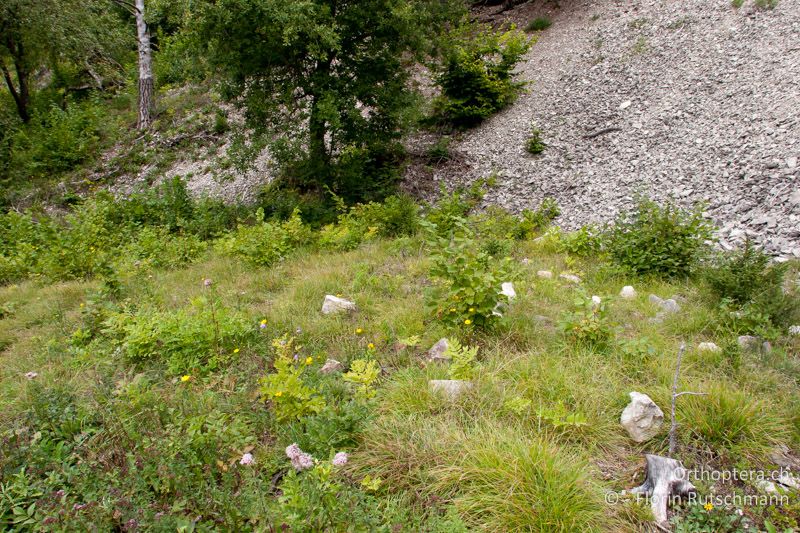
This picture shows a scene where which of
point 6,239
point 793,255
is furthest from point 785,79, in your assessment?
point 6,239

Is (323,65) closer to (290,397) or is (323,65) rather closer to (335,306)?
(335,306)

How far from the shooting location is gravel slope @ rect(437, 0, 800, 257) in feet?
22.6

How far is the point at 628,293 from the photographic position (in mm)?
5109

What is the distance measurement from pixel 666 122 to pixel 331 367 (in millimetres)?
8375

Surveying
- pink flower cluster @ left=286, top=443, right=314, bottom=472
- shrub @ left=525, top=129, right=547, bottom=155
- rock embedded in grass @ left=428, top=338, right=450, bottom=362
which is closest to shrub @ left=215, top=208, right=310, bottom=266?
rock embedded in grass @ left=428, top=338, right=450, bottom=362

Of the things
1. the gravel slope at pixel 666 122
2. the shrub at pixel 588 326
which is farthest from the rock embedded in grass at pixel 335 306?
the gravel slope at pixel 666 122

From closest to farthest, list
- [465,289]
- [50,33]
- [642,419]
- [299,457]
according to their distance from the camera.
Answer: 1. [299,457]
2. [642,419]
3. [465,289]
4. [50,33]

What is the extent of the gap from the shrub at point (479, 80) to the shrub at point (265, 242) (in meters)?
5.51

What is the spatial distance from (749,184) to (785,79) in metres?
3.19

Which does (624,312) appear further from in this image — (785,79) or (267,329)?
(785,79)

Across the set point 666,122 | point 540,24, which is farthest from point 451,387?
point 540,24

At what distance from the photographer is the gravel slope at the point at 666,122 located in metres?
6.89

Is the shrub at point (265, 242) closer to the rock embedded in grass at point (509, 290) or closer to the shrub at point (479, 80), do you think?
the rock embedded in grass at point (509, 290)

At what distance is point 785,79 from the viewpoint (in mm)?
8328
